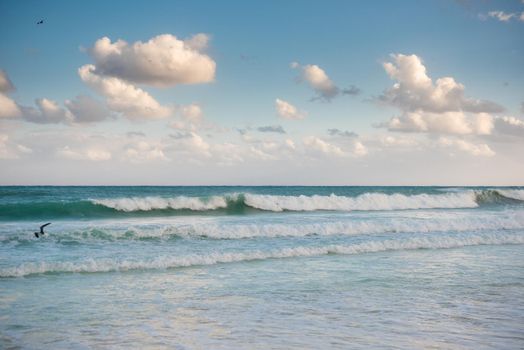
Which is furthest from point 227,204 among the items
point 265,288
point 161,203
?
point 265,288

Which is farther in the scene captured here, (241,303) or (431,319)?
(241,303)

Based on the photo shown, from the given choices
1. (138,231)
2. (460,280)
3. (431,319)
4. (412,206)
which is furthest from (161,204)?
(431,319)

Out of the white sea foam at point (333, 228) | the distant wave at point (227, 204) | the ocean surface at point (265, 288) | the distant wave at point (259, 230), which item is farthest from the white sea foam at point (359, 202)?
the ocean surface at point (265, 288)

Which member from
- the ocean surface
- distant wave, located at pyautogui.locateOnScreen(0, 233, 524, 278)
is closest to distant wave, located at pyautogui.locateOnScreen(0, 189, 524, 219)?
the ocean surface

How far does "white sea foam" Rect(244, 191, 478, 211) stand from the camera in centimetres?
3275

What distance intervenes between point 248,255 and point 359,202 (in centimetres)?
2413

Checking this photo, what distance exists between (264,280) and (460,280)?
425 cm

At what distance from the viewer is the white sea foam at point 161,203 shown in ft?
93.9

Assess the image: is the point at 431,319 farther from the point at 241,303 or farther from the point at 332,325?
the point at 241,303

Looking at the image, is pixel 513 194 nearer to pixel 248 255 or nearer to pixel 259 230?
pixel 259 230

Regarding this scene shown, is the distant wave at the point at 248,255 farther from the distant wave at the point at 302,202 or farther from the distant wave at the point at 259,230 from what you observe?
the distant wave at the point at 302,202

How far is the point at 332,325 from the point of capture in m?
6.73

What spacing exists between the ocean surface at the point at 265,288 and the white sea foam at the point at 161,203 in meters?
10.0

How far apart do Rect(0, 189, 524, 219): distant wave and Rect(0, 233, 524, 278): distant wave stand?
15292 mm
